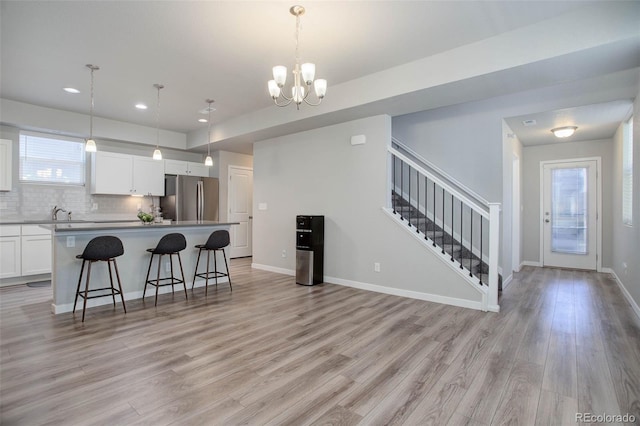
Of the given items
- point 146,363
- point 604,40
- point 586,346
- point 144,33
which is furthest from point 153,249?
point 604,40

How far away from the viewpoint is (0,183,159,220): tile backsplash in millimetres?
5324

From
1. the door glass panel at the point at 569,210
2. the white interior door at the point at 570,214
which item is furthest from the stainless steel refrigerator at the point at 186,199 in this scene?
the door glass panel at the point at 569,210

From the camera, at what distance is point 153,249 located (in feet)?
A: 13.8

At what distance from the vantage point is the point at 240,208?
25.5 feet

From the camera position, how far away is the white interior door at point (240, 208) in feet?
24.9

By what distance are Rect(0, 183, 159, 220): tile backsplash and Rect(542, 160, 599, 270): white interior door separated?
8.48 metres

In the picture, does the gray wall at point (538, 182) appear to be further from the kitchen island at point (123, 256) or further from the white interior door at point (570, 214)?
the kitchen island at point (123, 256)

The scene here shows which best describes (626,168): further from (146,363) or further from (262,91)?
(146,363)

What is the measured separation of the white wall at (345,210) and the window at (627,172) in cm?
252

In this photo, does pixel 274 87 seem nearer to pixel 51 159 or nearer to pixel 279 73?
pixel 279 73

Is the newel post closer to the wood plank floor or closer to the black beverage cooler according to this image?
the wood plank floor

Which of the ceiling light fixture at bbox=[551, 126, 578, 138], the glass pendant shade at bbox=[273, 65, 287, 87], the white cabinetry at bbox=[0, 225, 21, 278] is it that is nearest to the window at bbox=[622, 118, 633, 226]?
the ceiling light fixture at bbox=[551, 126, 578, 138]

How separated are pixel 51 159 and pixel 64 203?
2.66 feet

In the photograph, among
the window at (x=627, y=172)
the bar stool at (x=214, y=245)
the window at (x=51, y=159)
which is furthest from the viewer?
the window at (x=51, y=159)
